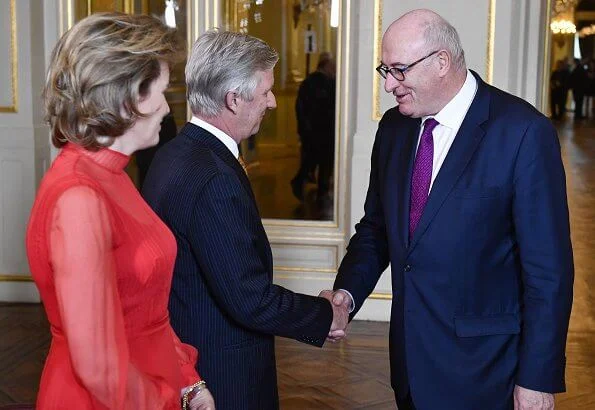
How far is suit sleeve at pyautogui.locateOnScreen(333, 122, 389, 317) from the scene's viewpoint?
9.59 ft

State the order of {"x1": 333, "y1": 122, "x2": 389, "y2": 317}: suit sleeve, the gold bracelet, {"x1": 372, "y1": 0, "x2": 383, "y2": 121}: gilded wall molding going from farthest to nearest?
1. {"x1": 372, "y1": 0, "x2": 383, "y2": 121}: gilded wall molding
2. {"x1": 333, "y1": 122, "x2": 389, "y2": 317}: suit sleeve
3. the gold bracelet

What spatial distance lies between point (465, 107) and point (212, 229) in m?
0.82

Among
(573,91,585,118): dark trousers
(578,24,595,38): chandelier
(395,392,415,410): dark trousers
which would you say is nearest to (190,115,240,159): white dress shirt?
(395,392,415,410): dark trousers

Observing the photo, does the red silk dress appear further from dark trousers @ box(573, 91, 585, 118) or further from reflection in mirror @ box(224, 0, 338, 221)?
dark trousers @ box(573, 91, 585, 118)

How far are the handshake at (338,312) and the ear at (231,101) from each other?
2.20 ft

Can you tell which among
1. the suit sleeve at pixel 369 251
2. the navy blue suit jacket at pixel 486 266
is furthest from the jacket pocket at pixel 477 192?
the suit sleeve at pixel 369 251

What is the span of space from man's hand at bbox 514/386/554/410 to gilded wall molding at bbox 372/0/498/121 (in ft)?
11.8

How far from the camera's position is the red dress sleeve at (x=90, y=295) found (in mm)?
1641

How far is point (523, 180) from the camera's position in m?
2.42

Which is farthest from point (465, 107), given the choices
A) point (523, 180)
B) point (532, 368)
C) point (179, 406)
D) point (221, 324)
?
point (179, 406)

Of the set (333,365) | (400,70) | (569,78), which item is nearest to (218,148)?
(400,70)

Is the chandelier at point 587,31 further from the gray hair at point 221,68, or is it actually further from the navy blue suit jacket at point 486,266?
the gray hair at point 221,68

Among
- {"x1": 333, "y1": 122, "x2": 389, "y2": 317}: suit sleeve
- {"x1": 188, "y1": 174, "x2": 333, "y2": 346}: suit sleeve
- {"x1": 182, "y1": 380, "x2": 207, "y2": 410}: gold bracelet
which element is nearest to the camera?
{"x1": 182, "y1": 380, "x2": 207, "y2": 410}: gold bracelet

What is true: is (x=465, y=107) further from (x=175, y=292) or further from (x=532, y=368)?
(x=175, y=292)
